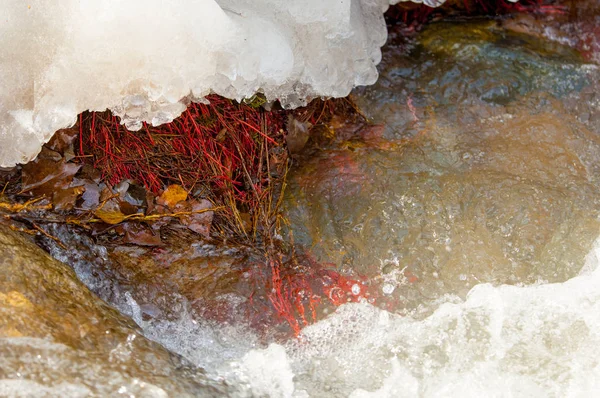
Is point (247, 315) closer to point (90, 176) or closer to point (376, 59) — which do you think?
point (90, 176)

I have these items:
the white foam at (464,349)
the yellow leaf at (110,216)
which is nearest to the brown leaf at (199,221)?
the yellow leaf at (110,216)

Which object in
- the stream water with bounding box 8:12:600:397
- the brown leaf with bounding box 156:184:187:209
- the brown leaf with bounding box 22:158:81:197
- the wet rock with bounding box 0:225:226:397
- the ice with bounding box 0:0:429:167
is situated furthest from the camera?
the brown leaf with bounding box 156:184:187:209

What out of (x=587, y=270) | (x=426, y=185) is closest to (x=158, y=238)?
(x=426, y=185)

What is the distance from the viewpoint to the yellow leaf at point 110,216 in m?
2.53

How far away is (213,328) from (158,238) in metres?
0.44

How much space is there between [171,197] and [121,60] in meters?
0.64

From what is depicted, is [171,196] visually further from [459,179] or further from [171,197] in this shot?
[459,179]

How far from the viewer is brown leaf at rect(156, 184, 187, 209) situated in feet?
8.53

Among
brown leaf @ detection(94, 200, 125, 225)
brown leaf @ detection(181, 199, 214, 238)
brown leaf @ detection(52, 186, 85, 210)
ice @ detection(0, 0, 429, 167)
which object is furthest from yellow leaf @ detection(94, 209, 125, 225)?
ice @ detection(0, 0, 429, 167)

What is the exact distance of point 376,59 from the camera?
8.72 ft

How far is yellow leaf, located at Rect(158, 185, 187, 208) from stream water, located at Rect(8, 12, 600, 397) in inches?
7.8

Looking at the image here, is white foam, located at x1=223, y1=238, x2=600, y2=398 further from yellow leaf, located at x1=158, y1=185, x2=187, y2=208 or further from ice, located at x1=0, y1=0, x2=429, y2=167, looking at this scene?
ice, located at x1=0, y1=0, x2=429, y2=167

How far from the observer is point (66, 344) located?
199cm

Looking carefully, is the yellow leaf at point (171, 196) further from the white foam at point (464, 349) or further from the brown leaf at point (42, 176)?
the white foam at point (464, 349)
